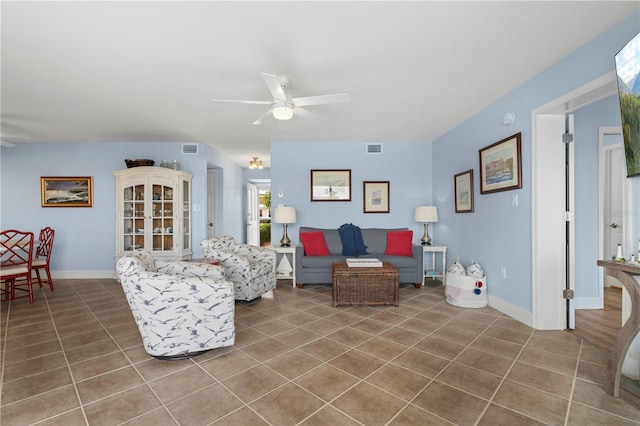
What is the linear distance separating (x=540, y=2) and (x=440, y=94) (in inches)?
54.8

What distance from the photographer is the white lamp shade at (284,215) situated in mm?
4684

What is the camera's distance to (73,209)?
5172 mm

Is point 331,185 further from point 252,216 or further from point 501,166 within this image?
point 252,216

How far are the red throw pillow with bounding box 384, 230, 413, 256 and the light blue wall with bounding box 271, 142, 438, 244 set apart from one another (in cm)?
60

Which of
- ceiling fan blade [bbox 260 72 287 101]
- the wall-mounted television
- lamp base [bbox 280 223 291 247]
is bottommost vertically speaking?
lamp base [bbox 280 223 291 247]

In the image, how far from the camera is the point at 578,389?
179 centimetres

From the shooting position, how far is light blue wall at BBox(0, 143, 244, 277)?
16.9 feet

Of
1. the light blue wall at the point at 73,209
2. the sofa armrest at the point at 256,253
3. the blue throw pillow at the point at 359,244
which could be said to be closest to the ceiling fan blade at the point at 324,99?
the sofa armrest at the point at 256,253

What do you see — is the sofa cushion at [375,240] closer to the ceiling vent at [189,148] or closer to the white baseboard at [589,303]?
the white baseboard at [589,303]

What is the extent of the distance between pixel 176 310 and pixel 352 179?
371 cm

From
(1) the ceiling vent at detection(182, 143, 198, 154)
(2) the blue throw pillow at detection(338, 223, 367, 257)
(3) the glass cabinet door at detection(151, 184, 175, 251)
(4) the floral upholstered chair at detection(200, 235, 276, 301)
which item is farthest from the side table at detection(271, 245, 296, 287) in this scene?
(1) the ceiling vent at detection(182, 143, 198, 154)

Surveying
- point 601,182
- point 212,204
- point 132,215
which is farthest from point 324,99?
point 212,204

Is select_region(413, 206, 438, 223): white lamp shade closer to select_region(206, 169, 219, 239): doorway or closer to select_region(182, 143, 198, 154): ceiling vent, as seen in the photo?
select_region(182, 143, 198, 154): ceiling vent

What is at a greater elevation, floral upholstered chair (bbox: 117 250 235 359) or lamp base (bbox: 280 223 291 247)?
lamp base (bbox: 280 223 291 247)
